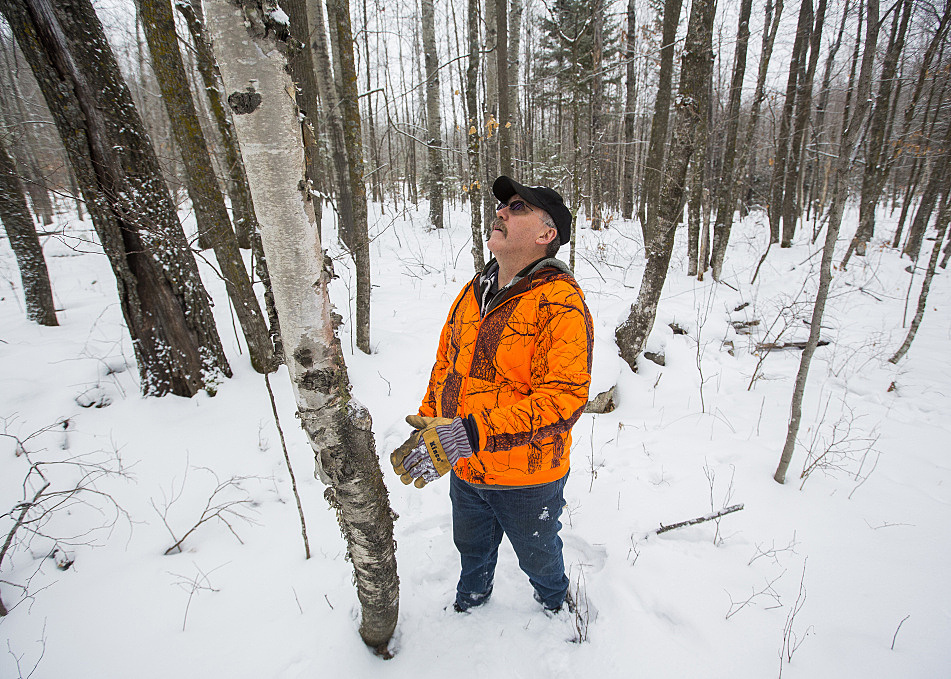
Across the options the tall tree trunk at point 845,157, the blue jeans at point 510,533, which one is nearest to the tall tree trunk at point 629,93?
the tall tree trunk at point 845,157

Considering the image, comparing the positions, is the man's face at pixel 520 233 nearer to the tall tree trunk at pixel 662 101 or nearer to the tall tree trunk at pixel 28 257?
the tall tree trunk at pixel 662 101

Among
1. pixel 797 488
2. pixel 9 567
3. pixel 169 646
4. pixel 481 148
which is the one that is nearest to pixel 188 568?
pixel 169 646

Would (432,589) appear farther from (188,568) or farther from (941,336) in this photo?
(941,336)

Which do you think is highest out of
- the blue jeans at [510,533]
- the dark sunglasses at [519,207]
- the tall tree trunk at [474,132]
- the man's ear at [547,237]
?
the tall tree trunk at [474,132]

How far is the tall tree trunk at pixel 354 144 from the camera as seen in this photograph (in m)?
3.68

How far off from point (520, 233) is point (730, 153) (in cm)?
966

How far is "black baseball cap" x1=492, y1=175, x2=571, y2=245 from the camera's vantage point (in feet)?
5.20

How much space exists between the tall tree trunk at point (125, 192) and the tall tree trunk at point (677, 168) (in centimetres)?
440

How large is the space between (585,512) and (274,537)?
6.84ft

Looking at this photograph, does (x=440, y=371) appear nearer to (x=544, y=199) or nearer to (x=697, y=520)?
(x=544, y=199)

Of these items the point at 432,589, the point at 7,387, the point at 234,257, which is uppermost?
the point at 234,257

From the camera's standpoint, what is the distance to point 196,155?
354 cm

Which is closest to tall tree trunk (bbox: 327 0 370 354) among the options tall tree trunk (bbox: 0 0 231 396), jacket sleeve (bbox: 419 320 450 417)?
tall tree trunk (bbox: 0 0 231 396)

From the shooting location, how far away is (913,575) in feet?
7.01
